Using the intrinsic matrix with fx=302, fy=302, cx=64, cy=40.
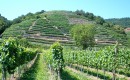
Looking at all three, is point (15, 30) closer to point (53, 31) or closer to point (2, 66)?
point (53, 31)

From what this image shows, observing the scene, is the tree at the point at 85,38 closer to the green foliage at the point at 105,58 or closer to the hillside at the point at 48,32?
the hillside at the point at 48,32

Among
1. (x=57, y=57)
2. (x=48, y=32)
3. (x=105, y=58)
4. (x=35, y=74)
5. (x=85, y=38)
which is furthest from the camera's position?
(x=48, y=32)

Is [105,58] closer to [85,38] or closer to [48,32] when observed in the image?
[85,38]

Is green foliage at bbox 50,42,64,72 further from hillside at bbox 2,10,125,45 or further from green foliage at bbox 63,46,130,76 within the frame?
hillside at bbox 2,10,125,45

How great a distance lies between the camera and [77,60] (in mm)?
57688

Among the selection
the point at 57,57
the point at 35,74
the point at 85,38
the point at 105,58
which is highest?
the point at 57,57

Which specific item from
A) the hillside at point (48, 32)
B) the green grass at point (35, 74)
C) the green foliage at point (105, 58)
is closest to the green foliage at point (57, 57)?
the green grass at point (35, 74)

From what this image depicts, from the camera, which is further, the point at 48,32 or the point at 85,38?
the point at 48,32

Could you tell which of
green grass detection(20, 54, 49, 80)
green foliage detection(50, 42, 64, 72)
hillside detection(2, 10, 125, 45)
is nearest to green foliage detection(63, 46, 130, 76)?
green foliage detection(50, 42, 64, 72)

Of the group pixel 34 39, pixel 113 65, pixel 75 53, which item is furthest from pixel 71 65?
pixel 34 39

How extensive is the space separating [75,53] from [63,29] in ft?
356

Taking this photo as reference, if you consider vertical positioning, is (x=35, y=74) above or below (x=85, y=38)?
above

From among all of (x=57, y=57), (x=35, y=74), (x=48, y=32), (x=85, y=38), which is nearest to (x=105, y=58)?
(x=57, y=57)

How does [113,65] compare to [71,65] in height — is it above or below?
above
